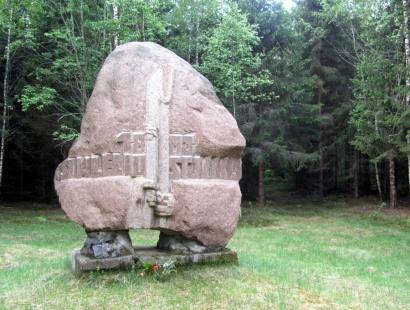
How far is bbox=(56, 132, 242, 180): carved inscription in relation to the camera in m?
7.27

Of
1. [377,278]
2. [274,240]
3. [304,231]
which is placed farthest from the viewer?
[304,231]

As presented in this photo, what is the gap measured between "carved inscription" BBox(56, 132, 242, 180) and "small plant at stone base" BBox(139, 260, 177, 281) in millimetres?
1320

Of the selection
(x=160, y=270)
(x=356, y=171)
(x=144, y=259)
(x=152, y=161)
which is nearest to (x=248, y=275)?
(x=160, y=270)

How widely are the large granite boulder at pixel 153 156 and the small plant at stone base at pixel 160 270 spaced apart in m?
0.58

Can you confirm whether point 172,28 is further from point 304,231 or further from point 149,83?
point 149,83

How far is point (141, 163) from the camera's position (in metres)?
7.27

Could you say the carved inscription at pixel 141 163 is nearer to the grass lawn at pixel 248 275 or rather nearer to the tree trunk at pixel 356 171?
the grass lawn at pixel 248 275

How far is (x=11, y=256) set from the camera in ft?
34.6

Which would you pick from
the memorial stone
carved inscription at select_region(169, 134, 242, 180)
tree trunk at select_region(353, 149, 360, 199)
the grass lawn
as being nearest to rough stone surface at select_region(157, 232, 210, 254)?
the memorial stone

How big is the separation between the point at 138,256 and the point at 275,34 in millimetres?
15987

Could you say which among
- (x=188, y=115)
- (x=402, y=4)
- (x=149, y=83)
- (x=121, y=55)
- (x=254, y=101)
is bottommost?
(x=188, y=115)

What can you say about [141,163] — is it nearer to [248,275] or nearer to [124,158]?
[124,158]

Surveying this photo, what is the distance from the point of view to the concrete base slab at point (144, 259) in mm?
7094

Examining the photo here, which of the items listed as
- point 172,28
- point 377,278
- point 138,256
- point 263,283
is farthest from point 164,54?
point 172,28
